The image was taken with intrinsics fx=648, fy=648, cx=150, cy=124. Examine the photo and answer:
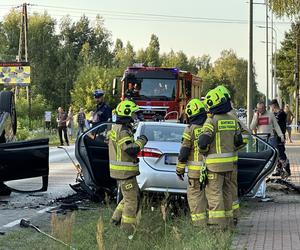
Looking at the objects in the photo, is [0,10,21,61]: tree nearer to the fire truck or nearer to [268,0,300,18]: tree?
the fire truck

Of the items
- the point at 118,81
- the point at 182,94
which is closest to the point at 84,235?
the point at 182,94

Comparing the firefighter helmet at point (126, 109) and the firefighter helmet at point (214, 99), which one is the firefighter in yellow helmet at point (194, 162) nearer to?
the firefighter helmet at point (214, 99)

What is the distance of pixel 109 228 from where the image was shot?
302 inches

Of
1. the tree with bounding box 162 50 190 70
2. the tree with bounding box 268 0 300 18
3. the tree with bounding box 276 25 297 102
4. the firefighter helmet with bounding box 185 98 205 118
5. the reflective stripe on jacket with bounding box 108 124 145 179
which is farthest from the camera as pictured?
the tree with bounding box 162 50 190 70

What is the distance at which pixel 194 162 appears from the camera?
310 inches

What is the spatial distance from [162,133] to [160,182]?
3.52ft

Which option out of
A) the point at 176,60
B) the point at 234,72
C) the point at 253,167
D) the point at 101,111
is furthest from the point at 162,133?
the point at 234,72

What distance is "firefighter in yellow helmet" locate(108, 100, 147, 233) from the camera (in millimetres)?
7723

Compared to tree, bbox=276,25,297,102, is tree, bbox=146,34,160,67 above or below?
above

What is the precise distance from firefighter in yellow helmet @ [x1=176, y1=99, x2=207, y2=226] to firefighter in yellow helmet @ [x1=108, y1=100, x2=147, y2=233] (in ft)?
1.68

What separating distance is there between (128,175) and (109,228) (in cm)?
67

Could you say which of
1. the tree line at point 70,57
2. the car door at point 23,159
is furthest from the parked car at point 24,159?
the tree line at point 70,57

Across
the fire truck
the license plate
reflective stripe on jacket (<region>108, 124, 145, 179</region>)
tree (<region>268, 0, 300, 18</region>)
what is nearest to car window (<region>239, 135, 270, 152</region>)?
the license plate

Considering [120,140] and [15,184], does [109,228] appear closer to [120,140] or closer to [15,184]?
[120,140]
